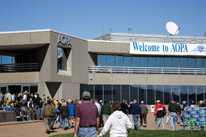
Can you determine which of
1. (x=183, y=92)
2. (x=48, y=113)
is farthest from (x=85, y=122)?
(x=183, y=92)

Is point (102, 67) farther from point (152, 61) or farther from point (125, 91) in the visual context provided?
point (152, 61)

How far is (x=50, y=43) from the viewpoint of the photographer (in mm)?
30531

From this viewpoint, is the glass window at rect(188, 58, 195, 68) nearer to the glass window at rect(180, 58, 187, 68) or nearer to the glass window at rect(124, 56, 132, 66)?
the glass window at rect(180, 58, 187, 68)

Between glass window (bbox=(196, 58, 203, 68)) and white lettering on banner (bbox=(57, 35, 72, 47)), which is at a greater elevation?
white lettering on banner (bbox=(57, 35, 72, 47))

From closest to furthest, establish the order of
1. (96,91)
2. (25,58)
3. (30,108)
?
(30,108) → (25,58) → (96,91)

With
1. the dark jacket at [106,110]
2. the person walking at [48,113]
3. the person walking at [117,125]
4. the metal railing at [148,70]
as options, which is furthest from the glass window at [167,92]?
the person walking at [117,125]

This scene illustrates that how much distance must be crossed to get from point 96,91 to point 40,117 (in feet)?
39.2

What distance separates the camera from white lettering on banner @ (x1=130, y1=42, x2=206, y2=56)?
39000 millimetres

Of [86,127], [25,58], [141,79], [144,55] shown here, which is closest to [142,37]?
[144,55]

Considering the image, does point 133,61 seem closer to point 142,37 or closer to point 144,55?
point 144,55

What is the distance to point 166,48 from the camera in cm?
3966

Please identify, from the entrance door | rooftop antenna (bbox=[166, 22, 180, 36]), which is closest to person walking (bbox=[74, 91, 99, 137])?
the entrance door

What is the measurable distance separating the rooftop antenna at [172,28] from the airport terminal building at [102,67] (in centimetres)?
383

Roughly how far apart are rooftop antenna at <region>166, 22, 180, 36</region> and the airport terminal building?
12.6ft
